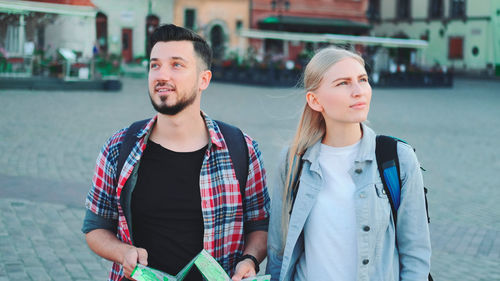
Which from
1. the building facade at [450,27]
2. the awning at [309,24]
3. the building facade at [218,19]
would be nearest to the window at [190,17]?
the building facade at [218,19]

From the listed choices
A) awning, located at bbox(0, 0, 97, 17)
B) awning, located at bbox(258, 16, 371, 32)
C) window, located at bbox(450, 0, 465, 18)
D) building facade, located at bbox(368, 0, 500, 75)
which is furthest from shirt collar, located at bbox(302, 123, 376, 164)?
window, located at bbox(450, 0, 465, 18)

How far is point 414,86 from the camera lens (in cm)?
3381

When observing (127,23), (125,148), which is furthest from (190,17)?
(125,148)

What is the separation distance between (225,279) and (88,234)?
2.25ft

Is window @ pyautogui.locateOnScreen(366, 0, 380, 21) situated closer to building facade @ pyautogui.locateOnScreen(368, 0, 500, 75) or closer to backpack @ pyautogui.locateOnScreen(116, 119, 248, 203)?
building facade @ pyautogui.locateOnScreen(368, 0, 500, 75)

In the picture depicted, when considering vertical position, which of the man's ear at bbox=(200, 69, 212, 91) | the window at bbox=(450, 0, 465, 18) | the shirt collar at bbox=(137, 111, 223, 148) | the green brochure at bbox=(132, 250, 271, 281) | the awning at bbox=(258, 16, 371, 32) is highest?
the window at bbox=(450, 0, 465, 18)

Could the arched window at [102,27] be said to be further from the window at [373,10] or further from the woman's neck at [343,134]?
the woman's neck at [343,134]

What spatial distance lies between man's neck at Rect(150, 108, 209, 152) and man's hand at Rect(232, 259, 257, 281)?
48cm

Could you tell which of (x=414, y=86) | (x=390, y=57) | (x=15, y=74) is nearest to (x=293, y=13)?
(x=390, y=57)

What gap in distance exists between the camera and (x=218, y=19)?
1748 inches

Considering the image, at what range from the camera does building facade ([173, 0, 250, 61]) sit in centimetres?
4388

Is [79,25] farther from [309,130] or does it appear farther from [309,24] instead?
[309,130]

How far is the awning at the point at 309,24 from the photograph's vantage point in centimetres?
4416

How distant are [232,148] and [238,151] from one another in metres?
0.03
